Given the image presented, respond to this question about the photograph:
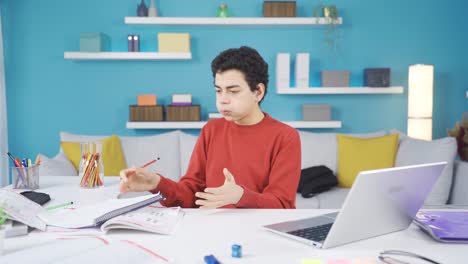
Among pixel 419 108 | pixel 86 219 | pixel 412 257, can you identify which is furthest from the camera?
pixel 419 108

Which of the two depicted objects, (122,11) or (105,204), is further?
(122,11)

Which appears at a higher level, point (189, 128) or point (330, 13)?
point (330, 13)

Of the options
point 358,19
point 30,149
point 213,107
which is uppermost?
point 358,19

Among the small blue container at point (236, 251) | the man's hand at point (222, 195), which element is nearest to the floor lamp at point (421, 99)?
the man's hand at point (222, 195)

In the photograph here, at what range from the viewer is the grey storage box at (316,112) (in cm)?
385

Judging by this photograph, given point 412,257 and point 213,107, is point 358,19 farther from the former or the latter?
point 412,257

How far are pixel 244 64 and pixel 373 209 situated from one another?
711 mm

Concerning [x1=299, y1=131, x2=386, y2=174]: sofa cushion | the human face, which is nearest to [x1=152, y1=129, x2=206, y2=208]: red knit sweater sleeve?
the human face

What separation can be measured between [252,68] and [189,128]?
2448mm

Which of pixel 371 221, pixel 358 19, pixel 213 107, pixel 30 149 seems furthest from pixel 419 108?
pixel 30 149

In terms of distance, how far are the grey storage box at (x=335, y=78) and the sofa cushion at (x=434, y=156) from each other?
79 centimetres

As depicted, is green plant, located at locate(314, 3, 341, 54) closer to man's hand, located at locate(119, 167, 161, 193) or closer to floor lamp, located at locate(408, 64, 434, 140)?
floor lamp, located at locate(408, 64, 434, 140)

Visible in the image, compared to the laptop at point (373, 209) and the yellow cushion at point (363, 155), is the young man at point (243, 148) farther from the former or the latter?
the yellow cushion at point (363, 155)

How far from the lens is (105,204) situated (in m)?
1.30
